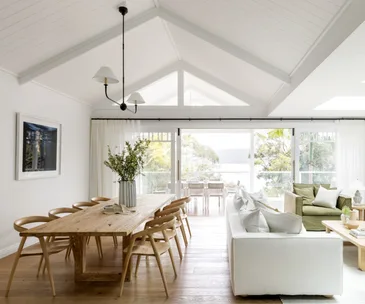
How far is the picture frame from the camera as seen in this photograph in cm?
440

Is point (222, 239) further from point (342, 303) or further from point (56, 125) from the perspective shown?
point (56, 125)

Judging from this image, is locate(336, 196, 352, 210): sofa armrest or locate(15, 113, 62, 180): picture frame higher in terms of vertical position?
locate(15, 113, 62, 180): picture frame

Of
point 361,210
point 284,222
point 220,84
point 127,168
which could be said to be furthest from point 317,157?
point 127,168

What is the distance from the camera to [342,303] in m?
2.81

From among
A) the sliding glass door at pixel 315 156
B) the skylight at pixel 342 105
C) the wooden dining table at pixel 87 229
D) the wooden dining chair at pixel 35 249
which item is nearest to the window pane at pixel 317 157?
the sliding glass door at pixel 315 156

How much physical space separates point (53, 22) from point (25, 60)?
84 centimetres

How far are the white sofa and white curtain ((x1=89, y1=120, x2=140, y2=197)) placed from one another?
441 centimetres

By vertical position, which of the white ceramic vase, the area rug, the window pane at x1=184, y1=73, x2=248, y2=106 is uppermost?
the window pane at x1=184, y1=73, x2=248, y2=106

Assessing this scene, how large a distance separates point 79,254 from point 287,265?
2014mm

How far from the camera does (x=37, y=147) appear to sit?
4820 mm

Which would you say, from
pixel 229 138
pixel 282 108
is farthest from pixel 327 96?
pixel 229 138

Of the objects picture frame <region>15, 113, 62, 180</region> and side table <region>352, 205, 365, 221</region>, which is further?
side table <region>352, 205, 365, 221</region>

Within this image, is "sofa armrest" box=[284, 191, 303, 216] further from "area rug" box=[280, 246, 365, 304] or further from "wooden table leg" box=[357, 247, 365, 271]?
"wooden table leg" box=[357, 247, 365, 271]

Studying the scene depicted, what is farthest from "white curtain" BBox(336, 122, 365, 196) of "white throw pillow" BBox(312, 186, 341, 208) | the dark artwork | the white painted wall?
the dark artwork
